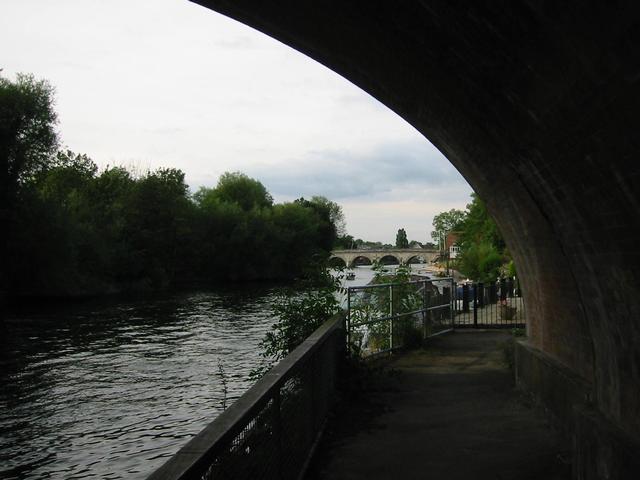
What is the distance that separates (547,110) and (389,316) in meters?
7.59

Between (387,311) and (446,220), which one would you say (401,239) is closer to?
(446,220)

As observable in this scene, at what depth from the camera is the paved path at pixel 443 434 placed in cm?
532

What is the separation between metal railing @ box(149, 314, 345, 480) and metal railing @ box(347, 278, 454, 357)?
10.0 feet

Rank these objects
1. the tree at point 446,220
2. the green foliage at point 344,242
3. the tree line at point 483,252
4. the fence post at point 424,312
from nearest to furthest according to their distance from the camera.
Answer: the fence post at point 424,312, the tree line at point 483,252, the tree at point 446,220, the green foliage at point 344,242

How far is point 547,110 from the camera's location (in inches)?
141

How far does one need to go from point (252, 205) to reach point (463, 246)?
41649 millimetres

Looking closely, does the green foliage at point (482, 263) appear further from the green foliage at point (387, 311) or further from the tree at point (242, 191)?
the tree at point (242, 191)

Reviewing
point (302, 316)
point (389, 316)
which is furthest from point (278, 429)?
point (389, 316)

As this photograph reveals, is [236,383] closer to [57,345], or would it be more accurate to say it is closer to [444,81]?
[57,345]

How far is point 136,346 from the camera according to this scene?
2281 centimetres

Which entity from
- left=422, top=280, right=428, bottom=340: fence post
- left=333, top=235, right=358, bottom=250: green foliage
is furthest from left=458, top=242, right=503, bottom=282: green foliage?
left=333, top=235, right=358, bottom=250: green foliage

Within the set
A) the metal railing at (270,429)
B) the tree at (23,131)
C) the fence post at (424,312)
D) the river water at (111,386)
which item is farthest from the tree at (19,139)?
the metal railing at (270,429)

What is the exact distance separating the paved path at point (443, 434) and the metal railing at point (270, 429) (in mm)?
370

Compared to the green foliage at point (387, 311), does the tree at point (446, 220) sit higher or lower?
higher
